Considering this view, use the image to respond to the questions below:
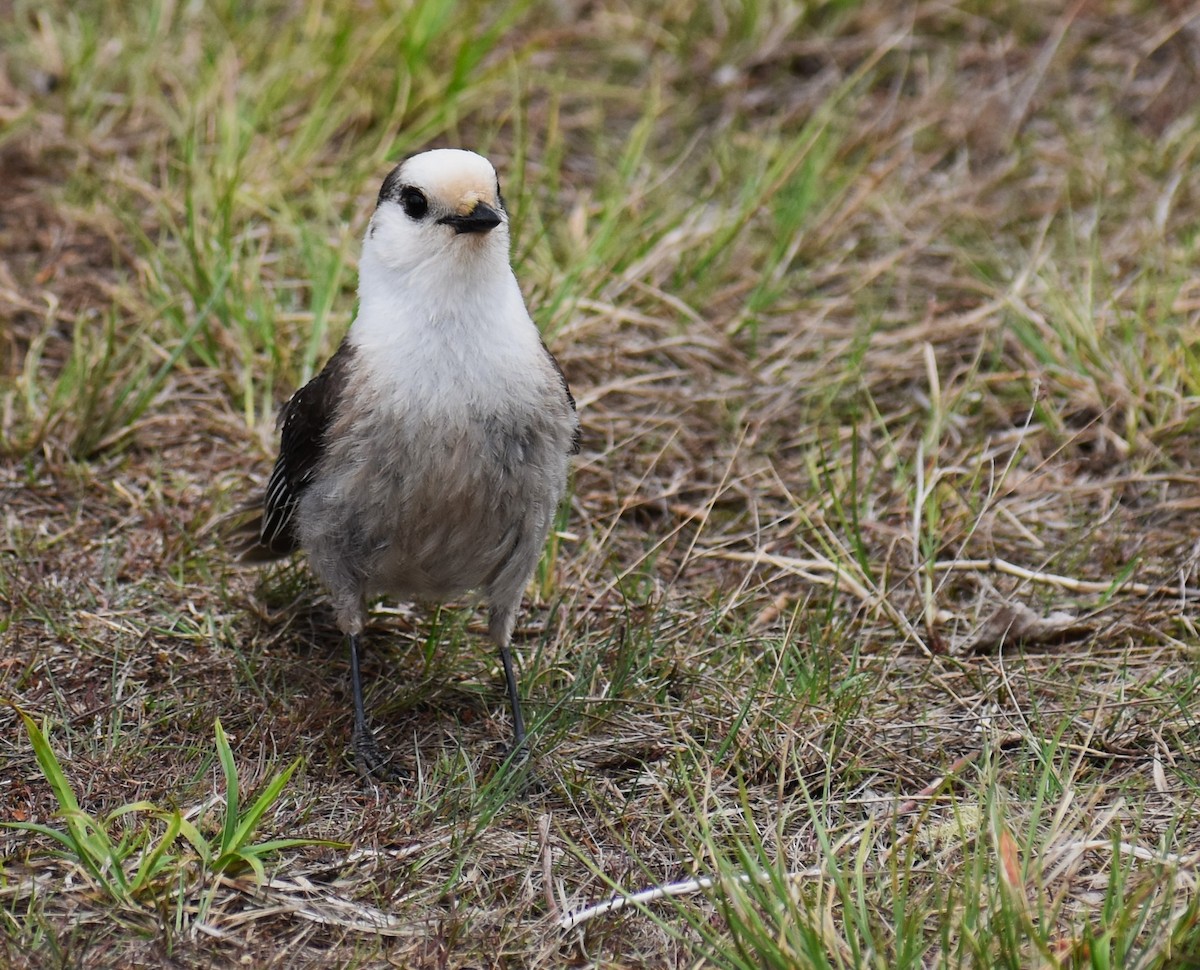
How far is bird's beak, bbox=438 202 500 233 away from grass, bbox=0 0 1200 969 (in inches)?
48.2

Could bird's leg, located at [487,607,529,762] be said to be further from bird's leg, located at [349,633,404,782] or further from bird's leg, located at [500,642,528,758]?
bird's leg, located at [349,633,404,782]

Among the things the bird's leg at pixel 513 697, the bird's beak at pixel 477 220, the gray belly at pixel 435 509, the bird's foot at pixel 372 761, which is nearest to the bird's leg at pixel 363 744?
the bird's foot at pixel 372 761

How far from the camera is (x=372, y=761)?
13.9 feet

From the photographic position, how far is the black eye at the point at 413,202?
411 centimetres

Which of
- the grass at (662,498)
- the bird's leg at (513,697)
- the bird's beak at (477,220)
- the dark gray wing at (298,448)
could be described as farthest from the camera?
the bird's leg at (513,697)

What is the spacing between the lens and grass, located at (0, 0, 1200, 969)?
3.48 metres

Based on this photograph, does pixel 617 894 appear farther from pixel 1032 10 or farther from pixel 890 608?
pixel 1032 10

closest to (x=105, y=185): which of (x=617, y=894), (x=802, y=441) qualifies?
(x=802, y=441)

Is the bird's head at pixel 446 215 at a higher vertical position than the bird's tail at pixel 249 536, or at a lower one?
higher

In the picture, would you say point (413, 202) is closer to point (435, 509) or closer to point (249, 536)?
point (435, 509)

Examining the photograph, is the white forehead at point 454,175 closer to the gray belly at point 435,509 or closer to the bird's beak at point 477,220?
the bird's beak at point 477,220

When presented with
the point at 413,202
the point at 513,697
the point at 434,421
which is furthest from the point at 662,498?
the point at 413,202

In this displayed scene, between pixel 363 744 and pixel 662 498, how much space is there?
156 cm

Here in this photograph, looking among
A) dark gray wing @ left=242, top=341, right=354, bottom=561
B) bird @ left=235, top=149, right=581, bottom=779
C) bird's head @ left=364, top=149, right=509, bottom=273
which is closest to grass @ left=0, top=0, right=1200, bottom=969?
dark gray wing @ left=242, top=341, right=354, bottom=561
